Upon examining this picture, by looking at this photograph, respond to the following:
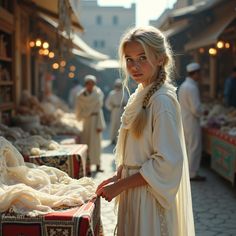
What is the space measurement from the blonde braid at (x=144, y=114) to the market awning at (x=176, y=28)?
10.8 meters

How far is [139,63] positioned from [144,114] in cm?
29

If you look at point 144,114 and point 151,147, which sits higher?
point 144,114

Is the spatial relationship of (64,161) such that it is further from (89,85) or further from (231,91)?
(231,91)

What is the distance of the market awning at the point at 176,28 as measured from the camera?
Result: 13289 millimetres

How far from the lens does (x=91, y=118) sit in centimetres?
888

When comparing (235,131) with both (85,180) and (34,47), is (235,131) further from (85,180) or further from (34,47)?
(34,47)

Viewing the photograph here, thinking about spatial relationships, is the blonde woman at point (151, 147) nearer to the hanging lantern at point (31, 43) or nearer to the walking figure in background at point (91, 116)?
the walking figure in background at point (91, 116)

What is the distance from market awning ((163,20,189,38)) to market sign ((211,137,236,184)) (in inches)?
238

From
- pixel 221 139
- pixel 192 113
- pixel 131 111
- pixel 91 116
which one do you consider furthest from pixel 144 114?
pixel 91 116

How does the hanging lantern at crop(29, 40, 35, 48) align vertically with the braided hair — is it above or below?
above

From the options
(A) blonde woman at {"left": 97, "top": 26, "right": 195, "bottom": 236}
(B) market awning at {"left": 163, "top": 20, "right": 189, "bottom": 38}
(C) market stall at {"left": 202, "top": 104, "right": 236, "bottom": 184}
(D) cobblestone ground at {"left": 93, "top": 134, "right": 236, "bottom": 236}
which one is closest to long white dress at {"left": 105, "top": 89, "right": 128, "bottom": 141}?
(B) market awning at {"left": 163, "top": 20, "right": 189, "bottom": 38}

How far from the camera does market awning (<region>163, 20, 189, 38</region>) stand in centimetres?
1329

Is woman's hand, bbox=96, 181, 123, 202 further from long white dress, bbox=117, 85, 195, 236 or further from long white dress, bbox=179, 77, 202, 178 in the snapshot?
long white dress, bbox=179, 77, 202, 178

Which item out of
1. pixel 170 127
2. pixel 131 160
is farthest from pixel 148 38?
pixel 131 160
